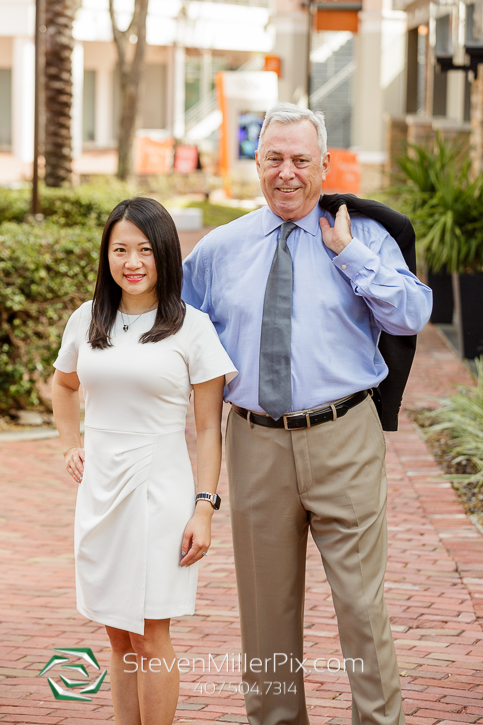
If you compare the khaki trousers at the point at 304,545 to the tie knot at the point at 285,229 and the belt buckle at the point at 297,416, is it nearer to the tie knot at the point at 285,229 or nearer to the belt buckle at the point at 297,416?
the belt buckle at the point at 297,416

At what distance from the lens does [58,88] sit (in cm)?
1683

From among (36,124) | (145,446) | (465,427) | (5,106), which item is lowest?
(465,427)

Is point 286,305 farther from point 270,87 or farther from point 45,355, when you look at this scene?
point 270,87

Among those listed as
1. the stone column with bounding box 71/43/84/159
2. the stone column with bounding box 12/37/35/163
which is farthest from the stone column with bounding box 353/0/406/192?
the stone column with bounding box 12/37/35/163

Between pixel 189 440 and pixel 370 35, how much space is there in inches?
920

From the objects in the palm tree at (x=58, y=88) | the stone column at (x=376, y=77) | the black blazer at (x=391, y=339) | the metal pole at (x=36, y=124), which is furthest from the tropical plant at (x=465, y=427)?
the stone column at (x=376, y=77)

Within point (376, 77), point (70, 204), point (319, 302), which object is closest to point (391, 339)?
point (319, 302)

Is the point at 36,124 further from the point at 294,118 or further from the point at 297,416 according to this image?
the point at 297,416

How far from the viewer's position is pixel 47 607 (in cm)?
452

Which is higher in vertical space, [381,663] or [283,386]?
[283,386]

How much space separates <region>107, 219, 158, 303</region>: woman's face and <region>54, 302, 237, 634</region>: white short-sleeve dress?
0.42 feet

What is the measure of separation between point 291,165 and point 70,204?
12634 millimetres

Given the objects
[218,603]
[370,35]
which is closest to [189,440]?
[218,603]

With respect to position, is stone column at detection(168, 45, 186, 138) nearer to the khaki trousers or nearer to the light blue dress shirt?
the light blue dress shirt
